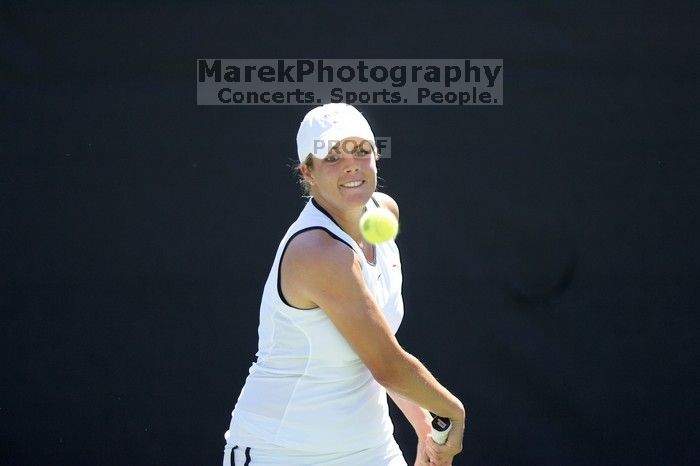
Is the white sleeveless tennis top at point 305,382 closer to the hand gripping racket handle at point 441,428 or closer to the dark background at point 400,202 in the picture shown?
the hand gripping racket handle at point 441,428

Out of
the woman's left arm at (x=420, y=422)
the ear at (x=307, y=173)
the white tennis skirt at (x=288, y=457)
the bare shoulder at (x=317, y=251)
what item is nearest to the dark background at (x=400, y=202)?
the woman's left arm at (x=420, y=422)

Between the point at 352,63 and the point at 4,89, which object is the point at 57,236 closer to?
the point at 4,89

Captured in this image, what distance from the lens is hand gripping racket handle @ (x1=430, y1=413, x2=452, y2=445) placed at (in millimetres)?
2375

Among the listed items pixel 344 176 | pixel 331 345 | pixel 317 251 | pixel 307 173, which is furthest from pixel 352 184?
pixel 331 345

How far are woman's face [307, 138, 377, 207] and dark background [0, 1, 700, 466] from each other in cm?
120

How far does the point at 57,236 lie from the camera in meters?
3.64

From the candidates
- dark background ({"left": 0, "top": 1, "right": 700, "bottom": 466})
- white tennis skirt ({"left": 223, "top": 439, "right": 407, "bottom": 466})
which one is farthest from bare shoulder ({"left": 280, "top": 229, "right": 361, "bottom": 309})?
dark background ({"left": 0, "top": 1, "right": 700, "bottom": 466})

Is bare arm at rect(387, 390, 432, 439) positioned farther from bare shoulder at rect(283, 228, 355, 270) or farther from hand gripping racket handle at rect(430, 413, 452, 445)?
bare shoulder at rect(283, 228, 355, 270)

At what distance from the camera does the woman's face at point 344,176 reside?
2.39m

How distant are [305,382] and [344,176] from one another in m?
0.47

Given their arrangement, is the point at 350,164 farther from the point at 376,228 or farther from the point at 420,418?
the point at 420,418

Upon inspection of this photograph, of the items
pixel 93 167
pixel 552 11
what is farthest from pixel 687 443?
pixel 93 167

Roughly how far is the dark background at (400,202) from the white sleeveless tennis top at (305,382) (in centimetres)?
125

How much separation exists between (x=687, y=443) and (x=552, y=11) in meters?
1.55
